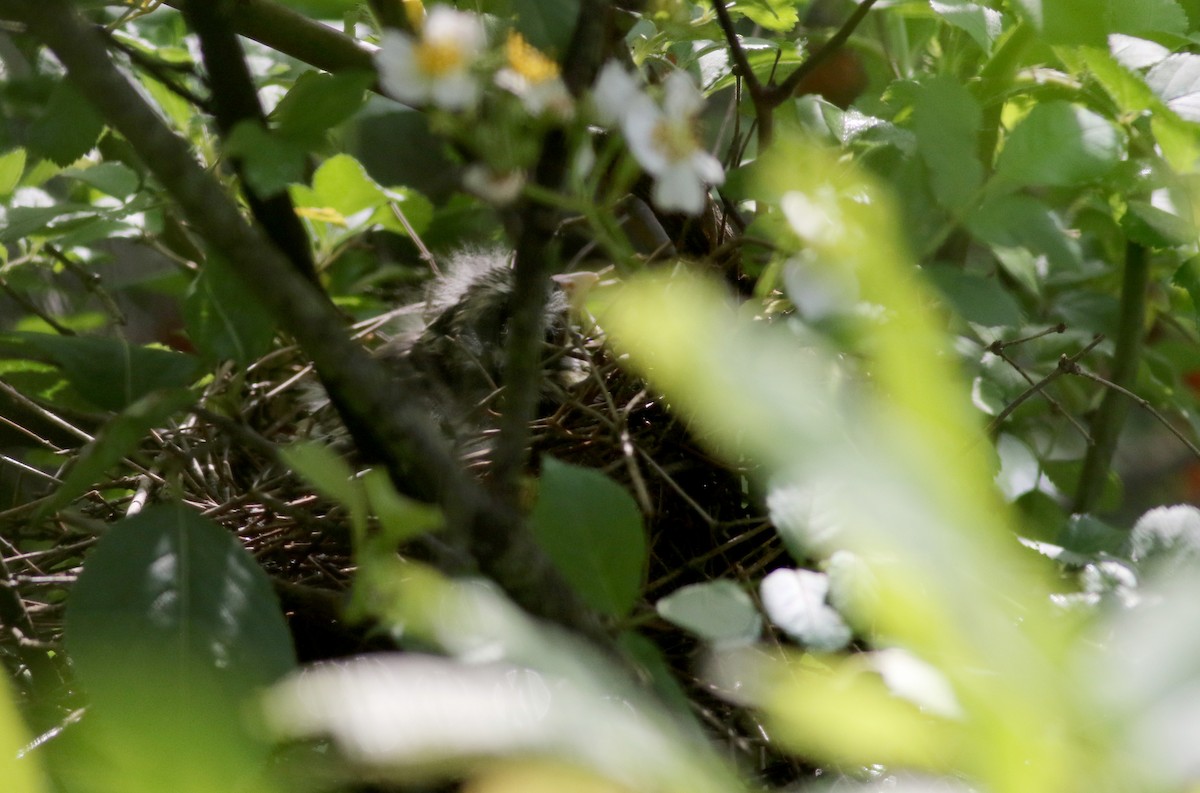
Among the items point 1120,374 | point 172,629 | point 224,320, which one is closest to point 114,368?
point 224,320

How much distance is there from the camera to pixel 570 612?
0.40 metres

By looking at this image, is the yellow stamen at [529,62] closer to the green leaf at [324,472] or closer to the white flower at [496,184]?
the white flower at [496,184]

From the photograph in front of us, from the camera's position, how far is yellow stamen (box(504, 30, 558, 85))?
17.5 inches

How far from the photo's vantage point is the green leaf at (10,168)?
822 millimetres

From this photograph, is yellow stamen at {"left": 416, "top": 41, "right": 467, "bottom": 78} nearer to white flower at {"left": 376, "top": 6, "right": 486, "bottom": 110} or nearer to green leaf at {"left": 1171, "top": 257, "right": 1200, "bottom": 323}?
white flower at {"left": 376, "top": 6, "right": 486, "bottom": 110}

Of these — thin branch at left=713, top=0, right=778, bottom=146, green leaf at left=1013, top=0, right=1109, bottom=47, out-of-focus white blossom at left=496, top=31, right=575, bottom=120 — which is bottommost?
thin branch at left=713, top=0, right=778, bottom=146

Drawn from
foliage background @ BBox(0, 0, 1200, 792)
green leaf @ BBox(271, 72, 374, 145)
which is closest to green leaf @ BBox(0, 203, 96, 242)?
foliage background @ BBox(0, 0, 1200, 792)

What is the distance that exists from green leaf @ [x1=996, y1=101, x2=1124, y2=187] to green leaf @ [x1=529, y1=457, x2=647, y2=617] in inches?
10.9

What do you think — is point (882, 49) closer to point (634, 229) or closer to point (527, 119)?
point (634, 229)

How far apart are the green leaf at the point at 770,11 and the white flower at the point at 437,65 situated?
0.30 m

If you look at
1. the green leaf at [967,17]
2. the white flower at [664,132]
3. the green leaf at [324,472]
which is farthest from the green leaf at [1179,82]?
the green leaf at [324,472]

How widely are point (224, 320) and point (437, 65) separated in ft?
0.64

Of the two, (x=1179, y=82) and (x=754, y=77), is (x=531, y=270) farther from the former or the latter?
(x=1179, y=82)

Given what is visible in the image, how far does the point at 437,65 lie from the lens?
1.44 feet
